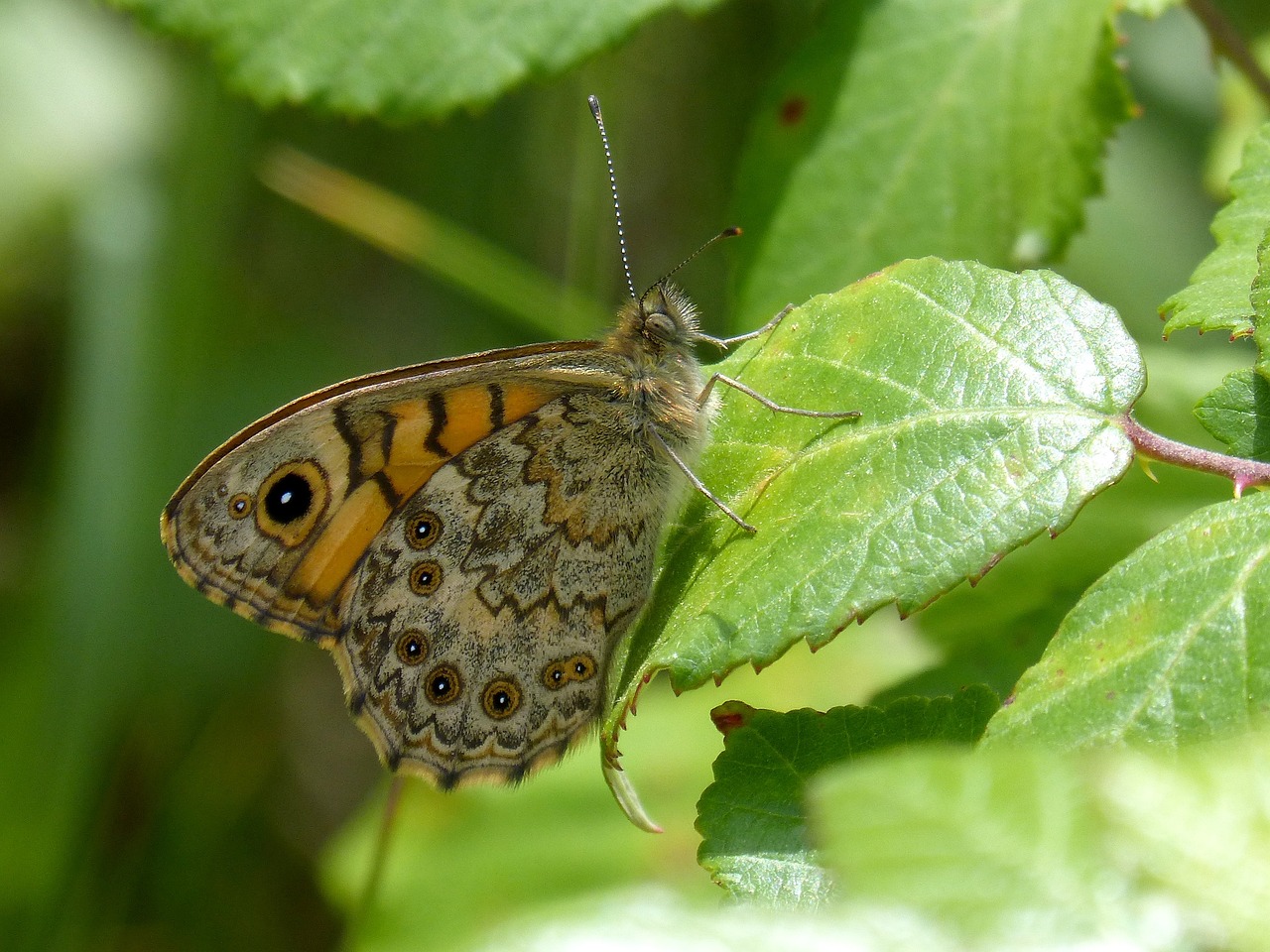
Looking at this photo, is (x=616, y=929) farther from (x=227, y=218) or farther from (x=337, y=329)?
(x=337, y=329)

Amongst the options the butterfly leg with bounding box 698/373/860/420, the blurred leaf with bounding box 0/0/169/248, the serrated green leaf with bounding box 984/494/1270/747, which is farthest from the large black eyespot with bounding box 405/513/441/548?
the blurred leaf with bounding box 0/0/169/248

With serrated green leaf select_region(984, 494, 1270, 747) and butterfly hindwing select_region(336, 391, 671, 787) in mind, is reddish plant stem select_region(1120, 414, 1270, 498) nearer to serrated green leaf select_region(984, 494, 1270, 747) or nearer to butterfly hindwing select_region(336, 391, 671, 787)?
serrated green leaf select_region(984, 494, 1270, 747)

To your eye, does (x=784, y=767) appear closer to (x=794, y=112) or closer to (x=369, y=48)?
(x=794, y=112)

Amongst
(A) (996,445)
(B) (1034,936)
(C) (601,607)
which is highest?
(A) (996,445)

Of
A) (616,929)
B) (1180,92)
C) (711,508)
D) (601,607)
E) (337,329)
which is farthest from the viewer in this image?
(337,329)

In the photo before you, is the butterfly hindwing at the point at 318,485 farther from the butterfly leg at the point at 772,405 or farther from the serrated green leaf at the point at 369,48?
the serrated green leaf at the point at 369,48

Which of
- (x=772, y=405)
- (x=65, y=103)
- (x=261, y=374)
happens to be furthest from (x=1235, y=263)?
(x=65, y=103)

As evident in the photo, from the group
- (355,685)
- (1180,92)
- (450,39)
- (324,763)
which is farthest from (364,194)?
(1180,92)
